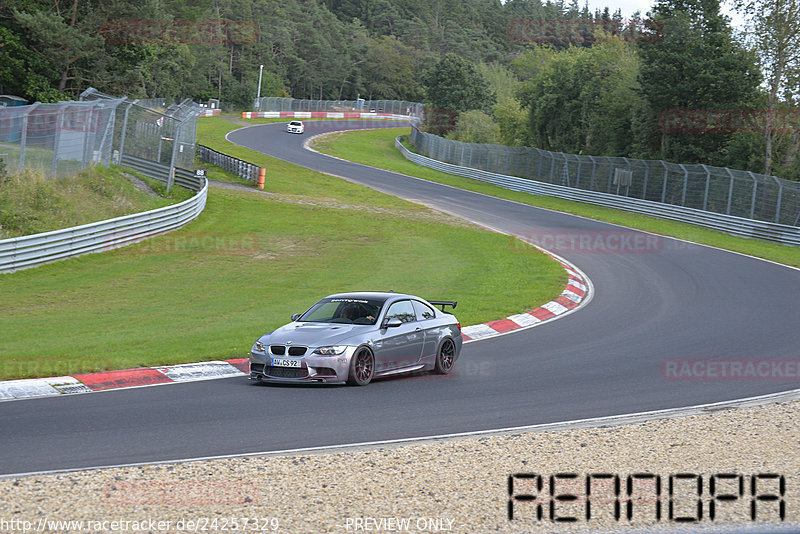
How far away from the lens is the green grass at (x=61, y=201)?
2297 centimetres

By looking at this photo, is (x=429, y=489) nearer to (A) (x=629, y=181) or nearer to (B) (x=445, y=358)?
(B) (x=445, y=358)

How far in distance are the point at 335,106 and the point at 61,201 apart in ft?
363

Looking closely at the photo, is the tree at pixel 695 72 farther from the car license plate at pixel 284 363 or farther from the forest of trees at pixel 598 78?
the car license plate at pixel 284 363

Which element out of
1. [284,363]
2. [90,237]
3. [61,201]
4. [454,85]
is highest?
[454,85]

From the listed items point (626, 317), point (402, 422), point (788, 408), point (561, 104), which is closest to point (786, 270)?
point (626, 317)

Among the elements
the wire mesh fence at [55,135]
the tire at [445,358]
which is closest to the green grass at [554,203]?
the tire at [445,358]

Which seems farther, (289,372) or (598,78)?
(598,78)

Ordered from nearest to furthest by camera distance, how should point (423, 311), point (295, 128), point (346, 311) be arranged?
point (346, 311)
point (423, 311)
point (295, 128)

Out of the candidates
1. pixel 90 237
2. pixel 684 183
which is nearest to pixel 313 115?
pixel 684 183

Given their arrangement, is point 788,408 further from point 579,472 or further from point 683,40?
point 683,40

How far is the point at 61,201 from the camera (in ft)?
80.9

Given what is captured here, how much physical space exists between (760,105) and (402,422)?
45.4 m

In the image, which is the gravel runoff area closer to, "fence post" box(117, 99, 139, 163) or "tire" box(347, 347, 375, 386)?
"tire" box(347, 347, 375, 386)

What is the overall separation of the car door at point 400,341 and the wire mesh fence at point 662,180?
27034mm
